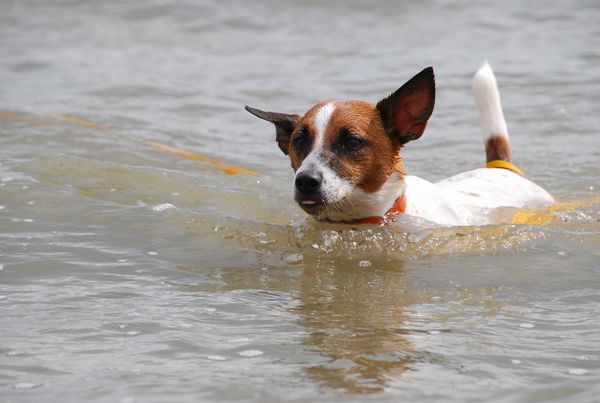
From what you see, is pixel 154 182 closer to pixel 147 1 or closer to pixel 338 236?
pixel 338 236

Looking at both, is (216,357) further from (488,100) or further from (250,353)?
(488,100)

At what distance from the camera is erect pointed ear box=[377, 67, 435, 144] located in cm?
583

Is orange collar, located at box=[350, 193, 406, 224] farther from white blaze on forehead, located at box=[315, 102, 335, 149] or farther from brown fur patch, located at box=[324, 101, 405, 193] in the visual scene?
white blaze on forehead, located at box=[315, 102, 335, 149]

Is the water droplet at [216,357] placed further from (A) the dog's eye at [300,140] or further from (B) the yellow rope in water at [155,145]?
(B) the yellow rope in water at [155,145]

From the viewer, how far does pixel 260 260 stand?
625cm

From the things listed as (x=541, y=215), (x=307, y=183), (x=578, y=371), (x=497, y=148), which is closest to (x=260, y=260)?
(x=307, y=183)

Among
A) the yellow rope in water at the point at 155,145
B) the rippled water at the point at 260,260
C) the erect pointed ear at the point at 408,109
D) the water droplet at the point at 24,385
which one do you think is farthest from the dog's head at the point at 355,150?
the yellow rope in water at the point at 155,145

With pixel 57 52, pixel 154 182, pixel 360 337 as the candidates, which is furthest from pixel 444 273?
pixel 57 52

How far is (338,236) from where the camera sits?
6.16 m

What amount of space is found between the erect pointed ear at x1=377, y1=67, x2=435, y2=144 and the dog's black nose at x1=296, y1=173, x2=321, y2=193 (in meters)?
0.75

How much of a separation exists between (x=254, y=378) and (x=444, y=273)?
6.62 ft

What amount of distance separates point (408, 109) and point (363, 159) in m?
0.47

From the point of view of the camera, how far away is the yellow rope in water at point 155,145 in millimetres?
9031

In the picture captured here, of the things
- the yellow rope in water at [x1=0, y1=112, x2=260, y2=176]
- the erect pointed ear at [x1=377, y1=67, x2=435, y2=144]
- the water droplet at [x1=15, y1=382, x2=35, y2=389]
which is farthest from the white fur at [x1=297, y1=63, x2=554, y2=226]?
the yellow rope in water at [x1=0, y1=112, x2=260, y2=176]
